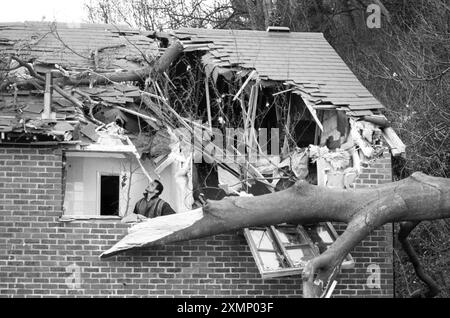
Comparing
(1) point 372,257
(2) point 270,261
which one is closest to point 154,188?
(2) point 270,261

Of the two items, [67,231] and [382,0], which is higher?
[382,0]

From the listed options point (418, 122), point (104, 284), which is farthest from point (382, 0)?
point (104, 284)

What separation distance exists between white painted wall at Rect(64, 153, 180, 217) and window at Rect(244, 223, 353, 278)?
1.38 m

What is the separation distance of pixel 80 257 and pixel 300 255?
9.28 ft

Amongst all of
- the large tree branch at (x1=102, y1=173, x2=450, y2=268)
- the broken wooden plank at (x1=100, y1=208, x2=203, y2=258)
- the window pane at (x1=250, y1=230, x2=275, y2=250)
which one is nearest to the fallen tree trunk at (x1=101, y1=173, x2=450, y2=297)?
the large tree branch at (x1=102, y1=173, x2=450, y2=268)

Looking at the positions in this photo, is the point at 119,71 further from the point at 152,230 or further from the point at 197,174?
the point at 152,230

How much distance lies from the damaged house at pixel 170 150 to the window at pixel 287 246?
2cm

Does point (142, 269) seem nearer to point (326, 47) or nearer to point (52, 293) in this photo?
point (52, 293)

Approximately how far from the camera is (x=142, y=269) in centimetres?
1275

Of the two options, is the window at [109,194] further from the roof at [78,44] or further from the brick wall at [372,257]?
the brick wall at [372,257]

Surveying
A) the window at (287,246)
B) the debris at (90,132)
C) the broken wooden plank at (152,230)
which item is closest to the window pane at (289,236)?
the window at (287,246)

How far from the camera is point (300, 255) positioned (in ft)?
41.5

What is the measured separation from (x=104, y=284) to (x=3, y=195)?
1743mm

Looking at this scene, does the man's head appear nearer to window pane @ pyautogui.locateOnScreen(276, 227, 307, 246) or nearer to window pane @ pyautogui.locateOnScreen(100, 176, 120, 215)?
window pane @ pyautogui.locateOnScreen(100, 176, 120, 215)
